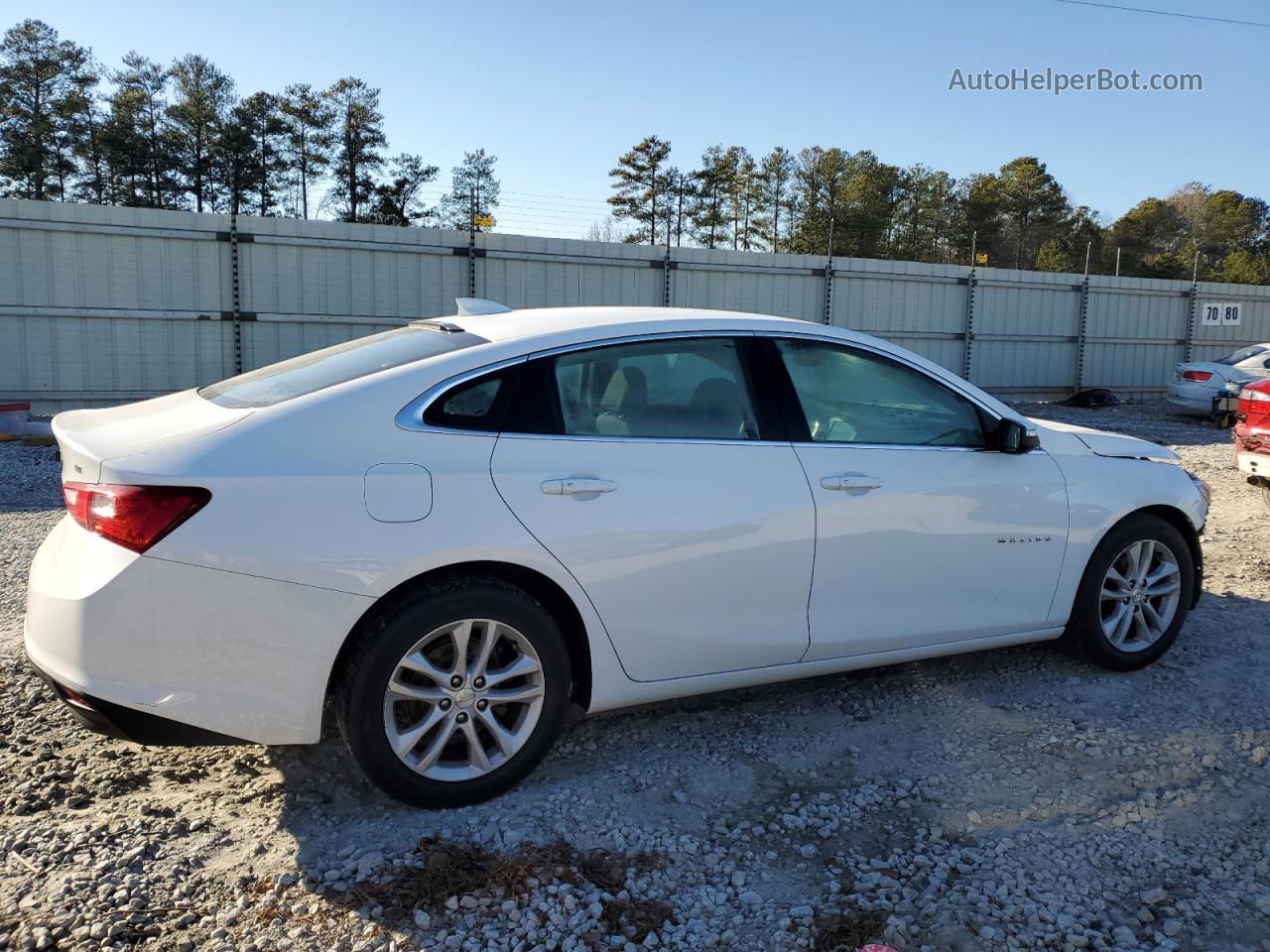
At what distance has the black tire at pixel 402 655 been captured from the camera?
2.84 meters

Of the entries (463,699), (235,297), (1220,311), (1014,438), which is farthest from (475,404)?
(1220,311)

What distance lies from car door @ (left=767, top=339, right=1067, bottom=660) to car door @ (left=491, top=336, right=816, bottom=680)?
0.14 metres

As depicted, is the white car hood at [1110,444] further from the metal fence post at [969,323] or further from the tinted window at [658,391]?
the metal fence post at [969,323]

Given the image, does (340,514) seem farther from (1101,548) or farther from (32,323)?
(32,323)

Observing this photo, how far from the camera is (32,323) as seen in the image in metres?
11.9

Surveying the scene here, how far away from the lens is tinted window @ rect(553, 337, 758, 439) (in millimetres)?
3262

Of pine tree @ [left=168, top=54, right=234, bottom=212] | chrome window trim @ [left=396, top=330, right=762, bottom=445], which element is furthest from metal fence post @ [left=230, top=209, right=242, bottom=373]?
pine tree @ [left=168, top=54, right=234, bottom=212]

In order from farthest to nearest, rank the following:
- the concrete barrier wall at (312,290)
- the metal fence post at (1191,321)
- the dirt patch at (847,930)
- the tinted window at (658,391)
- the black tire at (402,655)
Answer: the metal fence post at (1191,321), the concrete barrier wall at (312,290), the tinted window at (658,391), the black tire at (402,655), the dirt patch at (847,930)

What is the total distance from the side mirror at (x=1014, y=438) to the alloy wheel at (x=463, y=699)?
2.04 metres

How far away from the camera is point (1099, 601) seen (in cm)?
421

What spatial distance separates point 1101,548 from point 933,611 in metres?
0.95

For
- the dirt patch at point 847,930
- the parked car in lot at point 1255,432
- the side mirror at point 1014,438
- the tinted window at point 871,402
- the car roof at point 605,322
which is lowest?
the dirt patch at point 847,930

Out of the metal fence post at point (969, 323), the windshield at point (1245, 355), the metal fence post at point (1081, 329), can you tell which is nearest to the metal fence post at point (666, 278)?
the metal fence post at point (969, 323)

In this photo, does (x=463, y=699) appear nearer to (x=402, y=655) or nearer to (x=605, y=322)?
(x=402, y=655)
